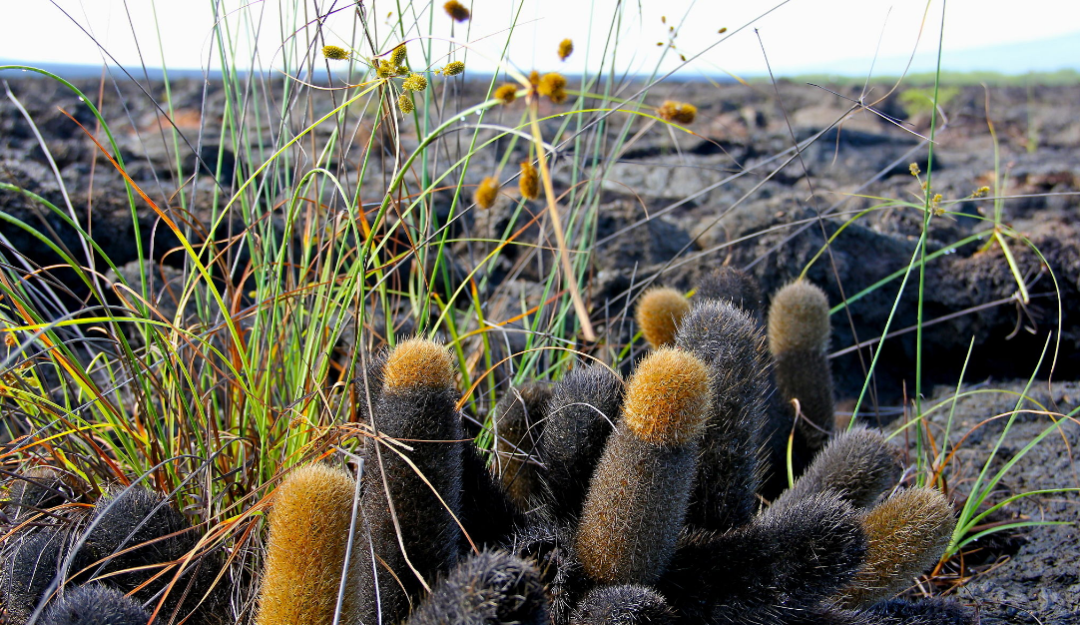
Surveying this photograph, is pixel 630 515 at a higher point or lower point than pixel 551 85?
lower

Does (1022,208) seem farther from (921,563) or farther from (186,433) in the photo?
(186,433)

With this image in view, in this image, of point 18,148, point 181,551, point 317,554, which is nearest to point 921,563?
point 317,554

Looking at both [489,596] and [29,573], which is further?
[29,573]

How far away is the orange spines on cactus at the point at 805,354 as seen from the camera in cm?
200

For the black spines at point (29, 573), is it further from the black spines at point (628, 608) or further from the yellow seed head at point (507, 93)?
the yellow seed head at point (507, 93)

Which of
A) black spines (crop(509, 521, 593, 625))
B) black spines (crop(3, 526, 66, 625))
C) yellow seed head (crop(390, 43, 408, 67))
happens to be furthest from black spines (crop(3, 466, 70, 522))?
yellow seed head (crop(390, 43, 408, 67))

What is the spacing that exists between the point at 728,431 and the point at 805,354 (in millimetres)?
635

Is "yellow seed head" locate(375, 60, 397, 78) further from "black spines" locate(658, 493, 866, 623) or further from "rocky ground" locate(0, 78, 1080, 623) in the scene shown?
"black spines" locate(658, 493, 866, 623)

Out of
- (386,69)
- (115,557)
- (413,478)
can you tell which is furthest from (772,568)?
(115,557)

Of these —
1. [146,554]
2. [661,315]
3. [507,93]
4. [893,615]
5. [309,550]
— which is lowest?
[893,615]

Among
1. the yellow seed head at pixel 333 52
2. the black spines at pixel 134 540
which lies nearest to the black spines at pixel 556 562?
the black spines at pixel 134 540

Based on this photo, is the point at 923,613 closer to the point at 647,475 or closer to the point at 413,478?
the point at 647,475

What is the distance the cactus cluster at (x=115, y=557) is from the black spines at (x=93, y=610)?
0.09 ft

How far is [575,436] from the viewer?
145 centimetres
